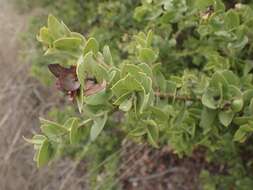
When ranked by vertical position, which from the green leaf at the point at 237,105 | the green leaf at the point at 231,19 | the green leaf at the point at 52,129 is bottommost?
the green leaf at the point at 237,105

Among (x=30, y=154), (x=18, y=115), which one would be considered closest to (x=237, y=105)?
(x=30, y=154)

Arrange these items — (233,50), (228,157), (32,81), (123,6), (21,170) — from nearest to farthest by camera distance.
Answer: (233,50) → (228,157) → (123,6) → (21,170) → (32,81)

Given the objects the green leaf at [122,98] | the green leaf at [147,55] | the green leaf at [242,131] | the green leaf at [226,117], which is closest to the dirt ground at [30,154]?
the green leaf at [242,131]

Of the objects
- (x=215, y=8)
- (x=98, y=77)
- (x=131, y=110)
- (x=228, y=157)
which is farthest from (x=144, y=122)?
(x=228, y=157)

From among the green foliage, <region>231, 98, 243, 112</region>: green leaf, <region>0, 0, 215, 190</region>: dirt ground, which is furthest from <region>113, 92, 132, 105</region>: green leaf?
<region>0, 0, 215, 190</region>: dirt ground

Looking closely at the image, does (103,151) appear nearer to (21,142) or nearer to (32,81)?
→ (21,142)

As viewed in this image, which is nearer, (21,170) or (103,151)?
(103,151)

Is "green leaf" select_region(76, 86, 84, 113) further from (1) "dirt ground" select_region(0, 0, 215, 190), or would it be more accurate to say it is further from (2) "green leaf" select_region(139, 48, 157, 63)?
(1) "dirt ground" select_region(0, 0, 215, 190)

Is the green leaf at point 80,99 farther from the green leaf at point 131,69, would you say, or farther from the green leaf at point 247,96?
the green leaf at point 247,96
